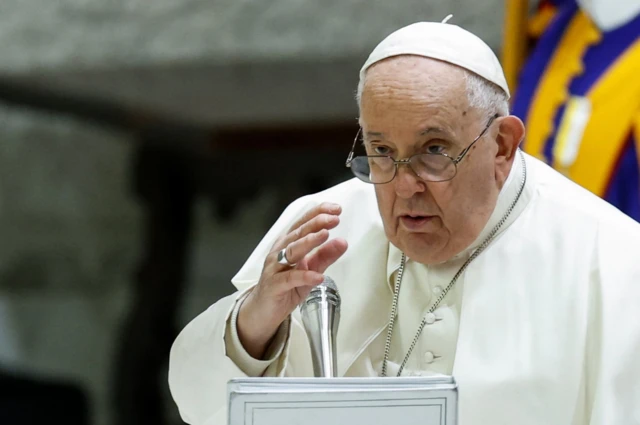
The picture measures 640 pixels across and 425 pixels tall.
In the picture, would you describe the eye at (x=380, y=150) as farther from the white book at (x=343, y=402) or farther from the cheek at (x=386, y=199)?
the white book at (x=343, y=402)

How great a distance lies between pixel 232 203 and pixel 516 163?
272 centimetres

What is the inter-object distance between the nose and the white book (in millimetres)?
473

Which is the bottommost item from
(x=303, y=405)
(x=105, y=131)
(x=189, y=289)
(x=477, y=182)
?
(x=303, y=405)

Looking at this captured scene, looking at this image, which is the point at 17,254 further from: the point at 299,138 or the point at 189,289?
the point at 299,138

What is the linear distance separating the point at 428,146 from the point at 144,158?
120 inches

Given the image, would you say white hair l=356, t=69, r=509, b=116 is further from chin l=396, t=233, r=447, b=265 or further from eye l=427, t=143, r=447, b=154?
chin l=396, t=233, r=447, b=265

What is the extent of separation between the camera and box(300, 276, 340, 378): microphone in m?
1.88

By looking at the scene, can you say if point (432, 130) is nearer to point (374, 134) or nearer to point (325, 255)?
point (374, 134)

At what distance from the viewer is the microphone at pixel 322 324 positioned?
6.17 ft

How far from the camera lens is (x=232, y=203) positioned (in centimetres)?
478

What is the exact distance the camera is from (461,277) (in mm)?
2154

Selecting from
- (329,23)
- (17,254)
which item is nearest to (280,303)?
(329,23)

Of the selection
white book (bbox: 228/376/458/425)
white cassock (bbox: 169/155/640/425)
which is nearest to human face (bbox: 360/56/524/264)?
white cassock (bbox: 169/155/640/425)

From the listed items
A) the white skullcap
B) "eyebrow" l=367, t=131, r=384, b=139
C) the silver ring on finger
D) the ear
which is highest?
the white skullcap
